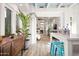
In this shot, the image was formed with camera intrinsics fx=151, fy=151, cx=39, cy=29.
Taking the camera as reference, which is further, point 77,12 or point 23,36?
point 23,36

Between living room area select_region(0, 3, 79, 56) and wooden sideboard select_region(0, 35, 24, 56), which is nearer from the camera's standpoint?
wooden sideboard select_region(0, 35, 24, 56)

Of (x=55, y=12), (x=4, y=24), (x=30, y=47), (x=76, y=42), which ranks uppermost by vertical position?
(x=55, y=12)

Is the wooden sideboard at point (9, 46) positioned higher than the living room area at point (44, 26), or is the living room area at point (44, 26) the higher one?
the living room area at point (44, 26)

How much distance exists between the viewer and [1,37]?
9.15ft

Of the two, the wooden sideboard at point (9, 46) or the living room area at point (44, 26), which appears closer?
the wooden sideboard at point (9, 46)

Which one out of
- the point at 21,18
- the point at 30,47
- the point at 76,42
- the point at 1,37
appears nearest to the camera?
the point at 76,42

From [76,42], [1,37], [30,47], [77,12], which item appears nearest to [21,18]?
[1,37]

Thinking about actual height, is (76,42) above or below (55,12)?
below

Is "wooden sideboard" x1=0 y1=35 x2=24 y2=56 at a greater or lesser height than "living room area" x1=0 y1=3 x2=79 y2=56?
lesser

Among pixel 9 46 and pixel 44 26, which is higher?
pixel 44 26

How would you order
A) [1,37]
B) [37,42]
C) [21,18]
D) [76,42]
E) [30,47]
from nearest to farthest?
[76,42]
[1,37]
[21,18]
[37,42]
[30,47]

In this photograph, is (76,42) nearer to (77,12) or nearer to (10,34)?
(77,12)

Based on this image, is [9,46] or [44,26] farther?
[9,46]

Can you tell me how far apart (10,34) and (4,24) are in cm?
26
